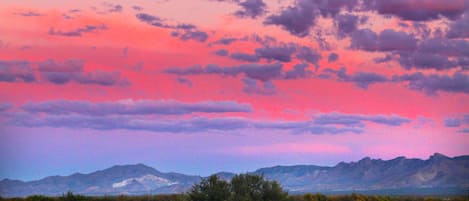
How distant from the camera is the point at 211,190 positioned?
56.6 metres

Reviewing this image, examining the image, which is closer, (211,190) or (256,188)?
(256,188)

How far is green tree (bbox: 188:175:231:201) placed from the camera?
56.0 m

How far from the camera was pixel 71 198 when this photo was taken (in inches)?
2933

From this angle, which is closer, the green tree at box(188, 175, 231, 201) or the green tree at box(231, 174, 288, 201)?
the green tree at box(231, 174, 288, 201)

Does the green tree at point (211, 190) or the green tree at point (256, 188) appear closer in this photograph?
the green tree at point (256, 188)

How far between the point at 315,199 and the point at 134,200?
2236 cm

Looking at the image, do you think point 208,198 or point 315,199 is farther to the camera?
point 315,199

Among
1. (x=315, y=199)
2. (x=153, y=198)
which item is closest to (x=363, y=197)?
(x=315, y=199)

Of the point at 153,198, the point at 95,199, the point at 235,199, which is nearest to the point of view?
the point at 235,199

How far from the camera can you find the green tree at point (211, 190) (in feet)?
184

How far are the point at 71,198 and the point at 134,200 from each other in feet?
43.3

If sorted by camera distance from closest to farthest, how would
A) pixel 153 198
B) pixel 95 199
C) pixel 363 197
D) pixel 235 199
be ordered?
pixel 235 199 → pixel 363 197 → pixel 95 199 → pixel 153 198

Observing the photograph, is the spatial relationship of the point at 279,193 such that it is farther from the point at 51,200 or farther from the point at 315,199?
the point at 51,200

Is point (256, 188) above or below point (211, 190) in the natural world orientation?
below
